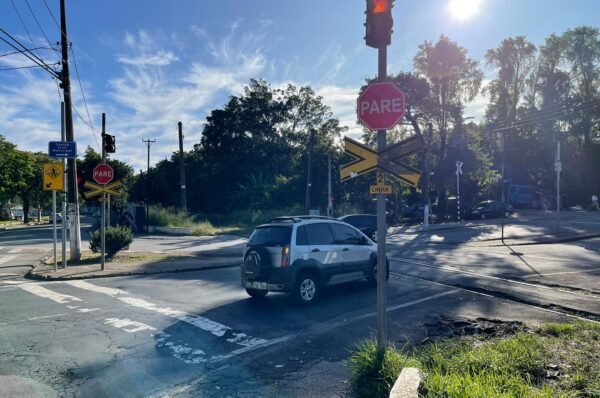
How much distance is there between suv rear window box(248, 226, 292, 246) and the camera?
30.0ft

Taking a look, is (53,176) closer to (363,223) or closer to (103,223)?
(103,223)

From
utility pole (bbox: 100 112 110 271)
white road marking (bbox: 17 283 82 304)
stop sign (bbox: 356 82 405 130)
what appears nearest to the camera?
stop sign (bbox: 356 82 405 130)

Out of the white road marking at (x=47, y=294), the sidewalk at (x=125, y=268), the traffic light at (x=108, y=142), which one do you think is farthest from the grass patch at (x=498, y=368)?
the traffic light at (x=108, y=142)

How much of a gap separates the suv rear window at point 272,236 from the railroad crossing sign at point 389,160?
419cm

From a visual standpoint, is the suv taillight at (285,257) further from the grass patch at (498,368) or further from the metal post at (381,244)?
the metal post at (381,244)

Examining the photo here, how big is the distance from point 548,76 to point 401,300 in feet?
211

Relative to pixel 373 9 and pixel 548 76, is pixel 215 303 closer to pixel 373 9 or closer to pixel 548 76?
pixel 373 9

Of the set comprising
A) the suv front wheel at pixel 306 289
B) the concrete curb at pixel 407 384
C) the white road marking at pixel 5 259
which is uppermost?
the concrete curb at pixel 407 384

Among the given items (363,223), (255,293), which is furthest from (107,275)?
(363,223)

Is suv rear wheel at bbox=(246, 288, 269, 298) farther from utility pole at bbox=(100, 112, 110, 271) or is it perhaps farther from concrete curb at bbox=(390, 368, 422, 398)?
utility pole at bbox=(100, 112, 110, 271)

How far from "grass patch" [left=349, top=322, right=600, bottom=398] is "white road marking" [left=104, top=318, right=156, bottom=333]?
13.0 feet

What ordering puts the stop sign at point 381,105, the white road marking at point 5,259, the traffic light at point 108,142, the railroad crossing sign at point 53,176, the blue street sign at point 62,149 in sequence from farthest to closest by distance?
the white road marking at point 5,259 → the traffic light at point 108,142 → the blue street sign at point 62,149 → the railroad crossing sign at point 53,176 → the stop sign at point 381,105

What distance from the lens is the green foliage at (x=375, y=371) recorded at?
14.3 ft

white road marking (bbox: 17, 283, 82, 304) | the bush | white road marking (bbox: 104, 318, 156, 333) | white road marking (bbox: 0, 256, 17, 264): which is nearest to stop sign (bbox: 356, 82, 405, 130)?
white road marking (bbox: 104, 318, 156, 333)
